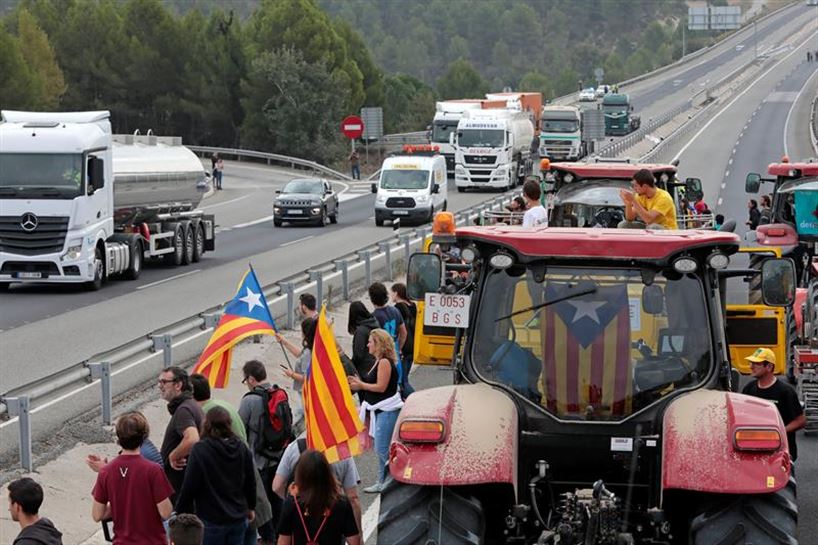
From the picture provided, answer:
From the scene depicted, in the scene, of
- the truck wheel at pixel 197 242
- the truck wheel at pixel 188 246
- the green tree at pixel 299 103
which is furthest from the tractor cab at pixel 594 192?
the green tree at pixel 299 103

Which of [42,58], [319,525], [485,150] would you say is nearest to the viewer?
[319,525]

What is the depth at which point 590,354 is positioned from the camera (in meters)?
8.77

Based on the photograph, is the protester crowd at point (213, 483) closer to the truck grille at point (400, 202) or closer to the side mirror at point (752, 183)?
the side mirror at point (752, 183)

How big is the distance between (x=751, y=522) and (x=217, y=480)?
3259 millimetres

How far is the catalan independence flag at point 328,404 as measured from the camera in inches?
437

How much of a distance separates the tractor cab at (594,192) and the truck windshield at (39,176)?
14206 millimetres

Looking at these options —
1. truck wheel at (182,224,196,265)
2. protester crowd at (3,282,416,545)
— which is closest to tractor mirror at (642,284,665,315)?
protester crowd at (3,282,416,545)

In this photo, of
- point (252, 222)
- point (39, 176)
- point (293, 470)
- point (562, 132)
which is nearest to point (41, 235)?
point (39, 176)

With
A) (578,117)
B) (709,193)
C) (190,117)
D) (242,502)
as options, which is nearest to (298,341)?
(242,502)

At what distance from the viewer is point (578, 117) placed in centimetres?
7944

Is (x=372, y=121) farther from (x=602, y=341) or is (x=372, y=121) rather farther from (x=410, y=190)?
(x=602, y=341)

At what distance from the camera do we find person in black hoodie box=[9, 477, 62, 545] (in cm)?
873

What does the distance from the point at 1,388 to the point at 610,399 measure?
1261cm

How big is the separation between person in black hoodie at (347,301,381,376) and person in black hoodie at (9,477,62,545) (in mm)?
5540
